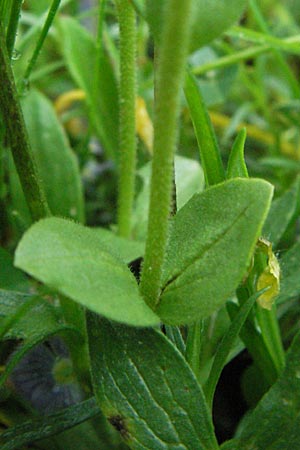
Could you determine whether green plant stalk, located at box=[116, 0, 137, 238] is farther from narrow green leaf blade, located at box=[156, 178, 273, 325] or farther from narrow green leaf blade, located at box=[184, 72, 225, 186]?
narrow green leaf blade, located at box=[156, 178, 273, 325]

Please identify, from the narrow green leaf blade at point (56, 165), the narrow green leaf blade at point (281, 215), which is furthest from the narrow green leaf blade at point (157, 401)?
the narrow green leaf blade at point (56, 165)

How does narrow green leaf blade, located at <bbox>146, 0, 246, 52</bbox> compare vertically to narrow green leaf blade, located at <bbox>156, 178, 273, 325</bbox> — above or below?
above

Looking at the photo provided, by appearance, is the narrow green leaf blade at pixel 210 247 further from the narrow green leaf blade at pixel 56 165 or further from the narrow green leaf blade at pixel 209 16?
the narrow green leaf blade at pixel 56 165

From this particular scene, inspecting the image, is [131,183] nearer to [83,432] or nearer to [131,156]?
[131,156]

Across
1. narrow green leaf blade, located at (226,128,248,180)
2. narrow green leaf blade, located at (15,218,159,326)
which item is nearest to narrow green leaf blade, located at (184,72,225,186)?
narrow green leaf blade, located at (226,128,248,180)

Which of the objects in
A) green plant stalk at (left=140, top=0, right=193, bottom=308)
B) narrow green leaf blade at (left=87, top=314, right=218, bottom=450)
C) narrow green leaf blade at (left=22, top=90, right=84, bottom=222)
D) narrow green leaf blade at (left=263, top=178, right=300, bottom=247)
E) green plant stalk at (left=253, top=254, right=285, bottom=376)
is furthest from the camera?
narrow green leaf blade at (left=22, top=90, right=84, bottom=222)

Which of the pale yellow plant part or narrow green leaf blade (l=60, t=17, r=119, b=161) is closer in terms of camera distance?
the pale yellow plant part

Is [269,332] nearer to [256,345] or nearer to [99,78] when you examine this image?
[256,345]

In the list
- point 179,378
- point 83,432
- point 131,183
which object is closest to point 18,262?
point 179,378

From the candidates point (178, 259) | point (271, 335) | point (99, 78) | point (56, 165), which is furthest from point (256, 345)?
point (99, 78)
